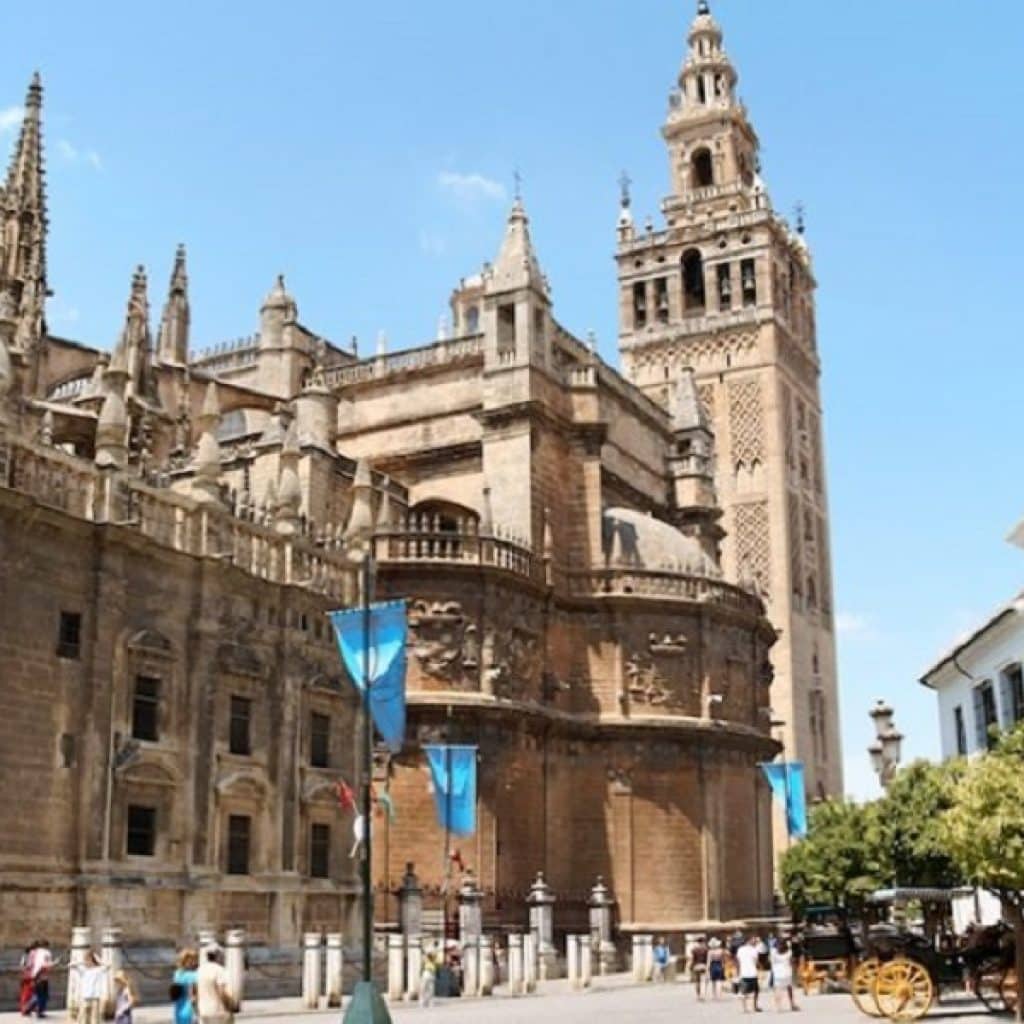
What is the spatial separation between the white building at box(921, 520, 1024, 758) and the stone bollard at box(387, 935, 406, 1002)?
33.6 ft

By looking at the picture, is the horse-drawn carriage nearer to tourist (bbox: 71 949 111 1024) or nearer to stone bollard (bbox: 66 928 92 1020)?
tourist (bbox: 71 949 111 1024)

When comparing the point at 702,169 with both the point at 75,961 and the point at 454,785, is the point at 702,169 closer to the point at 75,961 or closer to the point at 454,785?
the point at 454,785

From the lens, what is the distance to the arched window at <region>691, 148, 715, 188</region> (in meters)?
67.3

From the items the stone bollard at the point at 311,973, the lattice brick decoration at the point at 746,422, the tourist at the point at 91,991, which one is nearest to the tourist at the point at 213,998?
the tourist at the point at 91,991

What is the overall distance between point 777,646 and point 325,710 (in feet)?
114

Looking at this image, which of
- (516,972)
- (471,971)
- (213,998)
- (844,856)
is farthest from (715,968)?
(213,998)

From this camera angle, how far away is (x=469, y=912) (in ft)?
92.7

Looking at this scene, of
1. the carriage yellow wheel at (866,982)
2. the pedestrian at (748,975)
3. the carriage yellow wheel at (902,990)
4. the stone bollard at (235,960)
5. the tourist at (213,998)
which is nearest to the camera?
the tourist at (213,998)

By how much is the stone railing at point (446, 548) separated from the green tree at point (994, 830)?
718 inches

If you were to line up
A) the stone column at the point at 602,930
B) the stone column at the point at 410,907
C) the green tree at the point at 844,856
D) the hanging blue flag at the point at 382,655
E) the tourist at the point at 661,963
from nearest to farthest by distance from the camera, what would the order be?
the hanging blue flag at the point at 382,655, the green tree at the point at 844,856, the stone column at the point at 410,907, the tourist at the point at 661,963, the stone column at the point at 602,930

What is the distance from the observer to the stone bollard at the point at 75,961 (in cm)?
1727

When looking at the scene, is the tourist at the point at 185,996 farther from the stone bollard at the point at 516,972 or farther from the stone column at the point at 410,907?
the stone bollard at the point at 516,972

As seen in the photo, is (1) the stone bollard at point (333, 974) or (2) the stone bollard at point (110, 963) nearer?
(2) the stone bollard at point (110, 963)

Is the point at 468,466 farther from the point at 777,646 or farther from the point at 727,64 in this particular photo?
the point at 727,64
